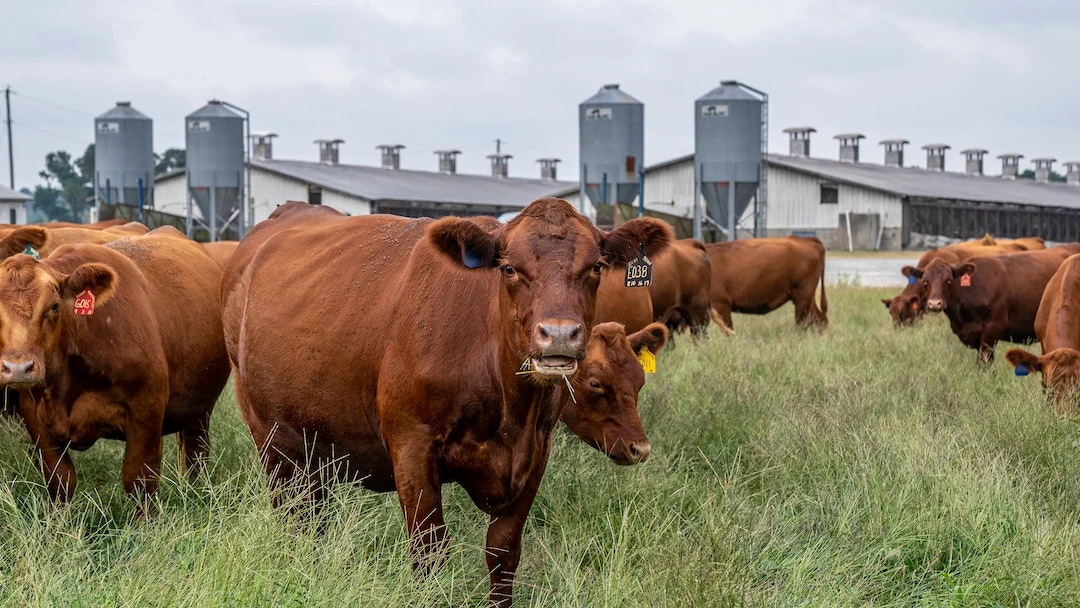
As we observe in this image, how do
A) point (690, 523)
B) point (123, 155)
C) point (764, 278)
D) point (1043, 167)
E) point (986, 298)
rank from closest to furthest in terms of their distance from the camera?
point (690, 523), point (986, 298), point (764, 278), point (123, 155), point (1043, 167)

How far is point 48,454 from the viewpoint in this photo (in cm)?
612

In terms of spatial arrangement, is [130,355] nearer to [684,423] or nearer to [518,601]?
[518,601]

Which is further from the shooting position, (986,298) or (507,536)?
(986,298)

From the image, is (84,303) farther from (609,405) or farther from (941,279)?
(941,279)

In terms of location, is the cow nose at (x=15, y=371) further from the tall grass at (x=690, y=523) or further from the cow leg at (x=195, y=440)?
the cow leg at (x=195, y=440)

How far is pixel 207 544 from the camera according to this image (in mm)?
4336

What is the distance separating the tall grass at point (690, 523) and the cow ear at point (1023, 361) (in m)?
0.30

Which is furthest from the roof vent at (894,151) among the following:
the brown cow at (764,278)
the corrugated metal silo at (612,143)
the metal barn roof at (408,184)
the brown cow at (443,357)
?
A: the brown cow at (443,357)

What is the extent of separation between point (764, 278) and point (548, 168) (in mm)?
60410

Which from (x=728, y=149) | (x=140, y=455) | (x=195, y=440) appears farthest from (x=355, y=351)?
(x=728, y=149)

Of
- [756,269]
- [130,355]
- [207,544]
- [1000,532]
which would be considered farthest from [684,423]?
[756,269]

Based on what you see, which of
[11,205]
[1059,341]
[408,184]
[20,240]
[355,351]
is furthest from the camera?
[11,205]

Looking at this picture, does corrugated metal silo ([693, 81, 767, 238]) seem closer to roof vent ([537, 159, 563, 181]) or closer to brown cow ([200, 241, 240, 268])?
brown cow ([200, 241, 240, 268])

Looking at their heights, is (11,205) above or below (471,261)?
above
